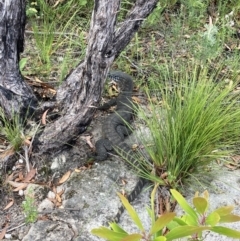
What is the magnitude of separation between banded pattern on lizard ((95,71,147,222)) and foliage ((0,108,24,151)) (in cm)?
66

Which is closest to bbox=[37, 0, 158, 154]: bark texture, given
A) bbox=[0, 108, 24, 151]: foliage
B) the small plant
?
bbox=[0, 108, 24, 151]: foliage

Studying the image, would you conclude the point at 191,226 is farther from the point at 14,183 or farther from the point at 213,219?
the point at 14,183

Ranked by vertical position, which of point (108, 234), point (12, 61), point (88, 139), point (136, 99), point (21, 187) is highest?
point (108, 234)

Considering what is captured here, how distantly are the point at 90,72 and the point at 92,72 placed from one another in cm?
2

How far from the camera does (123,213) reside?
3689mm

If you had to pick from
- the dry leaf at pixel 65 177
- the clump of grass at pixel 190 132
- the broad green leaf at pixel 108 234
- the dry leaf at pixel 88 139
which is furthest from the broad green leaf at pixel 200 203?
the dry leaf at pixel 88 139

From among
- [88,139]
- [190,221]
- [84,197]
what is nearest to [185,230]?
[190,221]

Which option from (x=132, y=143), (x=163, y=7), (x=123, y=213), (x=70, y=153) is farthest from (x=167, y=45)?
(x=123, y=213)

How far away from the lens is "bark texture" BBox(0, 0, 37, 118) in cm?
350

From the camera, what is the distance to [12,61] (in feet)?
12.3

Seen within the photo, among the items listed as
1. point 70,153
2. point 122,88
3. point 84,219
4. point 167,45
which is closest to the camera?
point 84,219

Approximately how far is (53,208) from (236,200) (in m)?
1.47

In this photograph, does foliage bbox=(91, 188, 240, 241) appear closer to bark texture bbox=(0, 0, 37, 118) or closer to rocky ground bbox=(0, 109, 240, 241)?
rocky ground bbox=(0, 109, 240, 241)

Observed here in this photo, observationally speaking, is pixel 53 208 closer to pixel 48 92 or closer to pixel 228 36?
pixel 48 92
